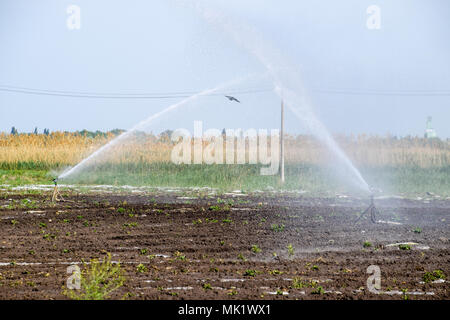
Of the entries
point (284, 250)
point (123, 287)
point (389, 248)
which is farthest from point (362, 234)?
point (123, 287)

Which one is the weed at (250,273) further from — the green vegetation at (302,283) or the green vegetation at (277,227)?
the green vegetation at (277,227)

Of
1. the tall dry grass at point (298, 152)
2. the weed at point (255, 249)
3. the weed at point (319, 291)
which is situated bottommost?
the weed at point (319, 291)

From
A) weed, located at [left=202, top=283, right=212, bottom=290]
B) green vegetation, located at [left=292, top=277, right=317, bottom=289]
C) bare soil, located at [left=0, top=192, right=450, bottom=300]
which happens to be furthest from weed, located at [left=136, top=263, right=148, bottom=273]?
green vegetation, located at [left=292, top=277, right=317, bottom=289]

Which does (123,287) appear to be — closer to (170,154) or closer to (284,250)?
(284,250)

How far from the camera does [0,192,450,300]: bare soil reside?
24.0 ft

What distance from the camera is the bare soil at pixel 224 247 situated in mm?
7312

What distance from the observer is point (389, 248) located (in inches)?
408

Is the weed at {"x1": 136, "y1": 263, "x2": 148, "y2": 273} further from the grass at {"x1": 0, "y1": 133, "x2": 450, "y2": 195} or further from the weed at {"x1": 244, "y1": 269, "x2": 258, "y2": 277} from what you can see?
the grass at {"x1": 0, "y1": 133, "x2": 450, "y2": 195}

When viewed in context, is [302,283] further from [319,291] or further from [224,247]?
[224,247]

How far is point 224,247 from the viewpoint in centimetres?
1023

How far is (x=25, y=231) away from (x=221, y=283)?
5.89 meters

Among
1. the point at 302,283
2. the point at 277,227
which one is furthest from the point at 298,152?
the point at 302,283

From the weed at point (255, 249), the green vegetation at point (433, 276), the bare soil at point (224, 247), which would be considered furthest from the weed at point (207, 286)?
the green vegetation at point (433, 276)

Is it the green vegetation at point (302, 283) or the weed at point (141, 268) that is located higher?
the weed at point (141, 268)
